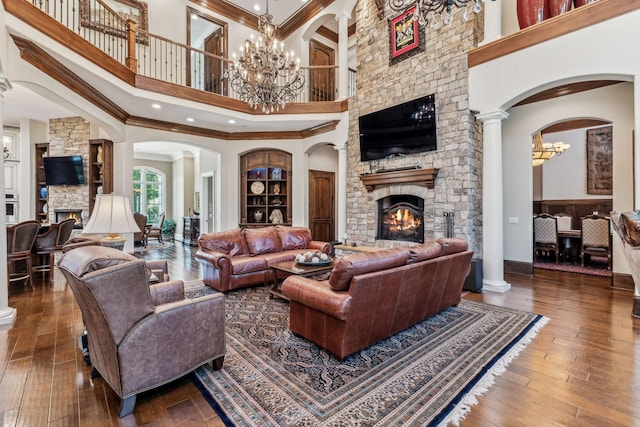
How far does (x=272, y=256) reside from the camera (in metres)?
5.02

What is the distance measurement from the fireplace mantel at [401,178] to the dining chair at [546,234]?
320 cm

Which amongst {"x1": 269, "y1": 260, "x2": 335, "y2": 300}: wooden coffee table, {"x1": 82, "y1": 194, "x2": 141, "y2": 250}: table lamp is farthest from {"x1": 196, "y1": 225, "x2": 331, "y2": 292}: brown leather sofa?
{"x1": 82, "y1": 194, "x2": 141, "y2": 250}: table lamp

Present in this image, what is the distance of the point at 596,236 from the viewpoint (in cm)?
580

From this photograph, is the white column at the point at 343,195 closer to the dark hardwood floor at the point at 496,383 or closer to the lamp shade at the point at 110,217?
the dark hardwood floor at the point at 496,383

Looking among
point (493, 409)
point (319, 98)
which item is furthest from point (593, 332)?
point (319, 98)

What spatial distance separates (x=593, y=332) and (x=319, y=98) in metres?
7.39

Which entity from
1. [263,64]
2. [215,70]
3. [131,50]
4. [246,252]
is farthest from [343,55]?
[246,252]

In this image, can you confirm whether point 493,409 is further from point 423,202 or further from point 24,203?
point 24,203

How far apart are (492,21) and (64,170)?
9.48 metres

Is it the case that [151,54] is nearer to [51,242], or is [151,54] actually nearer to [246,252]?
[51,242]

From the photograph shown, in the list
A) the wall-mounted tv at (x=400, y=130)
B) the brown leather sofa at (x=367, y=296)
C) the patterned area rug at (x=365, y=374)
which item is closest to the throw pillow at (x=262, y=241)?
the patterned area rug at (x=365, y=374)

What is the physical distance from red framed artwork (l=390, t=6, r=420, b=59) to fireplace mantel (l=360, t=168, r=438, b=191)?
237 cm

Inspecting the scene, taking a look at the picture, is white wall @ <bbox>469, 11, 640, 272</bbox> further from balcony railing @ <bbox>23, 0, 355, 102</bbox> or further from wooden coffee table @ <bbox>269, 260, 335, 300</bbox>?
balcony railing @ <bbox>23, 0, 355, 102</bbox>

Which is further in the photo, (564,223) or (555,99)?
(564,223)
